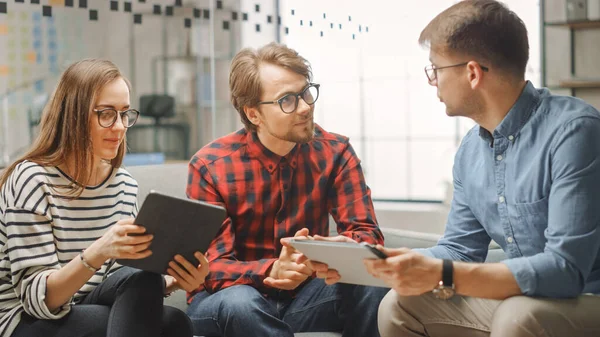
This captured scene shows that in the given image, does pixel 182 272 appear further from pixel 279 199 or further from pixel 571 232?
pixel 571 232

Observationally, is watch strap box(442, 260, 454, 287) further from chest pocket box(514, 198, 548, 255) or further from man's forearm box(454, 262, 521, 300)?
chest pocket box(514, 198, 548, 255)

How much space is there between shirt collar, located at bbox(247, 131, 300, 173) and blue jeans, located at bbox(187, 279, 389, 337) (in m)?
0.36

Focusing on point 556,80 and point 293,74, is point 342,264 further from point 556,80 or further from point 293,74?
point 556,80

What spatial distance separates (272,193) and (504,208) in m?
0.71

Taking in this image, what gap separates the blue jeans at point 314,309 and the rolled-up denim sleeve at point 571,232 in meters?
0.55

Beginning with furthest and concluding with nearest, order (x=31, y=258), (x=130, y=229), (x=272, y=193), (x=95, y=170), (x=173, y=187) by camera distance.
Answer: (x=173, y=187) < (x=272, y=193) < (x=95, y=170) < (x=31, y=258) < (x=130, y=229)

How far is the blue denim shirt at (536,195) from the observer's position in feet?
4.66

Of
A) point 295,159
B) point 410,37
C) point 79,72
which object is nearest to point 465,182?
point 295,159

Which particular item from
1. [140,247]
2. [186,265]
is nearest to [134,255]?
[140,247]

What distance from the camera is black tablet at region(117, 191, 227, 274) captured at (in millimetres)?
1497

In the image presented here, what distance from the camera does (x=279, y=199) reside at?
2064 mm

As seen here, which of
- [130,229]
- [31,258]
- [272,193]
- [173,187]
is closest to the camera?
[130,229]

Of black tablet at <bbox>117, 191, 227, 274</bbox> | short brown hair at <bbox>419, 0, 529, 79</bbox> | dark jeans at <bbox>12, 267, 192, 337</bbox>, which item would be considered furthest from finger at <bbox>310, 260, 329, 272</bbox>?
short brown hair at <bbox>419, 0, 529, 79</bbox>

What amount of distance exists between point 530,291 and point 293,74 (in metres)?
1.00
